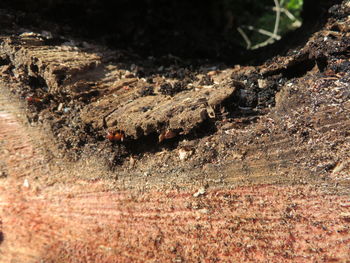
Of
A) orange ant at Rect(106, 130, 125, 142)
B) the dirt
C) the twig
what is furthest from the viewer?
the twig

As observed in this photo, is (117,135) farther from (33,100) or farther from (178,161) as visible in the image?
(33,100)

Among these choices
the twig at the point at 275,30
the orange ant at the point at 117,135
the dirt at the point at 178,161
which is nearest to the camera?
the dirt at the point at 178,161

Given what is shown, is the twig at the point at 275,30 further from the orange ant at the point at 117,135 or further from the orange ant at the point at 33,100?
the orange ant at the point at 33,100

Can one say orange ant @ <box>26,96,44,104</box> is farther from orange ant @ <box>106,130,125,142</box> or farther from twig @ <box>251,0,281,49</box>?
twig @ <box>251,0,281,49</box>

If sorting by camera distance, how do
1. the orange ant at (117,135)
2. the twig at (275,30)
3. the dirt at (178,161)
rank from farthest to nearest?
the twig at (275,30)
the orange ant at (117,135)
the dirt at (178,161)

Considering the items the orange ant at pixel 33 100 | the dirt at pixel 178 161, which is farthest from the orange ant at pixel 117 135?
the orange ant at pixel 33 100

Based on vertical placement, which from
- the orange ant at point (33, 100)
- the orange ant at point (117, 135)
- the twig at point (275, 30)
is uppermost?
the twig at point (275, 30)

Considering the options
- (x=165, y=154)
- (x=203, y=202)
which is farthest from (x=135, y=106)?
(x=203, y=202)

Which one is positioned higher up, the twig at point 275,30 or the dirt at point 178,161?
the twig at point 275,30

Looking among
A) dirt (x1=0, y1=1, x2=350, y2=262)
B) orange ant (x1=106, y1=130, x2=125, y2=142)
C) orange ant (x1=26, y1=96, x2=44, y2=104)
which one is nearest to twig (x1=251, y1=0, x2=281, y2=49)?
dirt (x1=0, y1=1, x2=350, y2=262)

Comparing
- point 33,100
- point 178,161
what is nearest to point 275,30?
point 178,161
